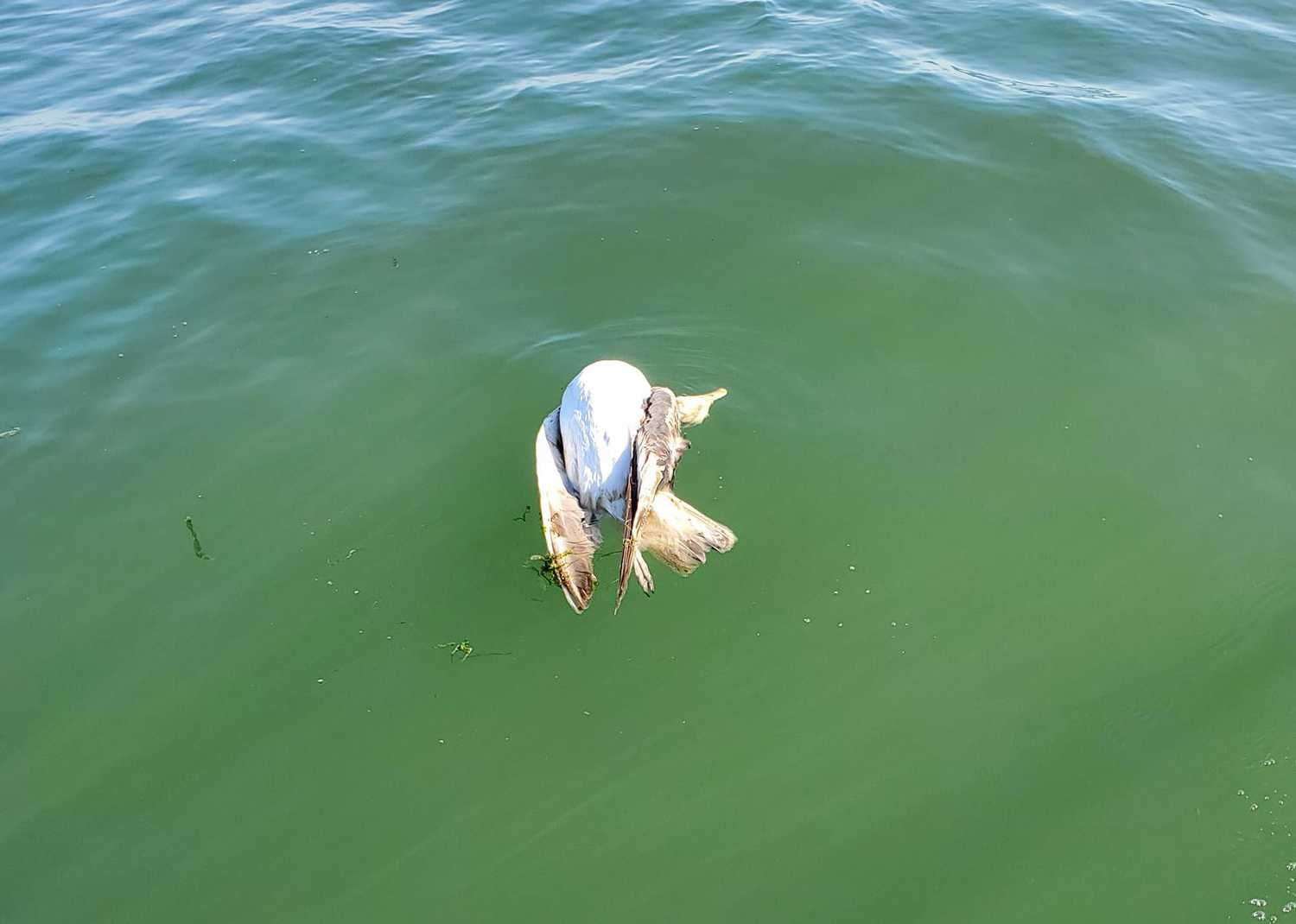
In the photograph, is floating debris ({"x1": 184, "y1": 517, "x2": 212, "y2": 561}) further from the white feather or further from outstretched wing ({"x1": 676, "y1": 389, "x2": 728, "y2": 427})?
outstretched wing ({"x1": 676, "y1": 389, "x2": 728, "y2": 427})

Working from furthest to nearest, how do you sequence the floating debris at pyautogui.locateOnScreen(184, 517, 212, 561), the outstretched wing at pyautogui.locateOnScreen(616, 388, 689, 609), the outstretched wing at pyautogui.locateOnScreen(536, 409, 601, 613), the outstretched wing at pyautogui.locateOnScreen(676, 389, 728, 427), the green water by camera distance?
the outstretched wing at pyautogui.locateOnScreen(676, 389, 728, 427), the floating debris at pyautogui.locateOnScreen(184, 517, 212, 561), the outstretched wing at pyautogui.locateOnScreen(536, 409, 601, 613), the outstretched wing at pyautogui.locateOnScreen(616, 388, 689, 609), the green water

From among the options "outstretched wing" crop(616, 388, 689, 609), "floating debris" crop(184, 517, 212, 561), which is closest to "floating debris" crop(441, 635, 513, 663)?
"outstretched wing" crop(616, 388, 689, 609)

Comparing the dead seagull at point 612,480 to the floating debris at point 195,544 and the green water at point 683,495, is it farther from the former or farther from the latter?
the floating debris at point 195,544

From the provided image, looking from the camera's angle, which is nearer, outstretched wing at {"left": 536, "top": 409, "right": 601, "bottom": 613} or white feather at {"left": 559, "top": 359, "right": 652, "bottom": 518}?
outstretched wing at {"left": 536, "top": 409, "right": 601, "bottom": 613}

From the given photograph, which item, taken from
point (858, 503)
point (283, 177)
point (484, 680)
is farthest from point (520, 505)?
point (283, 177)

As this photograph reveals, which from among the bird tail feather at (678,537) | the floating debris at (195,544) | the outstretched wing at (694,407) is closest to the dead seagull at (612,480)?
the bird tail feather at (678,537)

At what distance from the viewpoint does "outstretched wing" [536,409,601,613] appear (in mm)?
5012

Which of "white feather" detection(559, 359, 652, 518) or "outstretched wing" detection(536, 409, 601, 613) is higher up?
"white feather" detection(559, 359, 652, 518)

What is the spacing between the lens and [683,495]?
604 cm

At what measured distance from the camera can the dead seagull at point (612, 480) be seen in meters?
5.05

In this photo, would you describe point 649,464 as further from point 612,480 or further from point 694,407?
point 694,407

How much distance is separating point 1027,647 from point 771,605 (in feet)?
4.94

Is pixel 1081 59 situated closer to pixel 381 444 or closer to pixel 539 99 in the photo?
pixel 539 99

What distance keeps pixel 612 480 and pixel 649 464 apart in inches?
15.9
